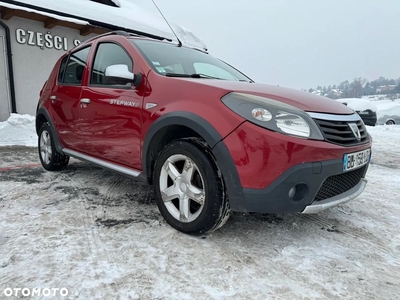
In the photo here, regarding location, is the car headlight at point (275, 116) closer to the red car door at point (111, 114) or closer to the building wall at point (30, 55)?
the red car door at point (111, 114)

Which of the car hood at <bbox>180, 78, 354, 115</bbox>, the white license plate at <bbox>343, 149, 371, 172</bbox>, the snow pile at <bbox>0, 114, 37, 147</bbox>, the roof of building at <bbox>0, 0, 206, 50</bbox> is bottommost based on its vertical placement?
the snow pile at <bbox>0, 114, 37, 147</bbox>

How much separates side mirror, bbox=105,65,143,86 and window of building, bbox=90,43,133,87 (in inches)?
12.4

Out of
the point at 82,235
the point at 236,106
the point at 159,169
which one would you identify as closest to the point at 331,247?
the point at 236,106

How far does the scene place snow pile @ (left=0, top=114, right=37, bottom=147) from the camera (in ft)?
22.4

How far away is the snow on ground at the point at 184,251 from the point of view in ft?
5.52

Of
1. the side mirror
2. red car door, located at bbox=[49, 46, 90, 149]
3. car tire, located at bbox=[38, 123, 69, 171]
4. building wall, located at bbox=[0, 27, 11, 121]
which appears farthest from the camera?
building wall, located at bbox=[0, 27, 11, 121]

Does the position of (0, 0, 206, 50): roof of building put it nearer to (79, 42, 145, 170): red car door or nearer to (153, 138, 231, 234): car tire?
(79, 42, 145, 170): red car door

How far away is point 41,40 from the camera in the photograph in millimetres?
9133

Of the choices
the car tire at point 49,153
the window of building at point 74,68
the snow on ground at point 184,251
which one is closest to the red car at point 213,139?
the snow on ground at point 184,251

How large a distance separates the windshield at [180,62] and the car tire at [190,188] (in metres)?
0.76

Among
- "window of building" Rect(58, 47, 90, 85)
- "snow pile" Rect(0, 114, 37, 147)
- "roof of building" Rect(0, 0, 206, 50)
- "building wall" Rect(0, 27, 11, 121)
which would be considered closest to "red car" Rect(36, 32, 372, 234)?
"window of building" Rect(58, 47, 90, 85)

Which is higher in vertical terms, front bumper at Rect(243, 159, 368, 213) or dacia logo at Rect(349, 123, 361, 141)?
dacia logo at Rect(349, 123, 361, 141)

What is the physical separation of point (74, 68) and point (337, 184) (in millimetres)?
3159

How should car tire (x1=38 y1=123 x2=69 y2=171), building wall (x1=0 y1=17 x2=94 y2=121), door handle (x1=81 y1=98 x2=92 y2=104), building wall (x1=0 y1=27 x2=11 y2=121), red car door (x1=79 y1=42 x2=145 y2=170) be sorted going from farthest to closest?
building wall (x1=0 y1=17 x2=94 y2=121) < building wall (x1=0 y1=27 x2=11 y2=121) < car tire (x1=38 y1=123 x2=69 y2=171) < door handle (x1=81 y1=98 x2=92 y2=104) < red car door (x1=79 y1=42 x2=145 y2=170)
